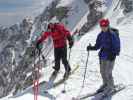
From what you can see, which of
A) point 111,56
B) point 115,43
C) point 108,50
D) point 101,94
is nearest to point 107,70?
point 111,56

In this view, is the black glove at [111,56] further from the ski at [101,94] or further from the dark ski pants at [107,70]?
the ski at [101,94]

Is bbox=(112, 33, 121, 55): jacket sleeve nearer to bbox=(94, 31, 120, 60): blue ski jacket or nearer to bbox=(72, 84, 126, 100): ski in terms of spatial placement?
bbox=(94, 31, 120, 60): blue ski jacket

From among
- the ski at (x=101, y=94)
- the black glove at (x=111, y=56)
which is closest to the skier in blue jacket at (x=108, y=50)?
the black glove at (x=111, y=56)

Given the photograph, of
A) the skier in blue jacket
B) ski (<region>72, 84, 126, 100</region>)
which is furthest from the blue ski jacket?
ski (<region>72, 84, 126, 100</region>)

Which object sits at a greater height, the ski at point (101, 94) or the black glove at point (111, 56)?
the black glove at point (111, 56)

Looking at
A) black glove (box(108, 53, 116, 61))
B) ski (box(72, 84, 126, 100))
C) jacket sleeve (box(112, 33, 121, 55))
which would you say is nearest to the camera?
jacket sleeve (box(112, 33, 121, 55))

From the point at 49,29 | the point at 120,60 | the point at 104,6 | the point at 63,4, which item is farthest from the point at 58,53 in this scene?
the point at 63,4

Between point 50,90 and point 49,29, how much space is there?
249 centimetres

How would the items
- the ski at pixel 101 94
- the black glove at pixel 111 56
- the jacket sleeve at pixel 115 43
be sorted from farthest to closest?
the ski at pixel 101 94, the black glove at pixel 111 56, the jacket sleeve at pixel 115 43

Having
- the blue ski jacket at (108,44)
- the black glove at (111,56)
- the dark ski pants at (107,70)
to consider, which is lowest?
the dark ski pants at (107,70)

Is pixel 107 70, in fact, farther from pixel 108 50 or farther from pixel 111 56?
pixel 108 50

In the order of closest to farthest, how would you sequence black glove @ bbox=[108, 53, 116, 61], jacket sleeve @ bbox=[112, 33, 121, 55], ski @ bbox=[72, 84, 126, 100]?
1. jacket sleeve @ bbox=[112, 33, 121, 55]
2. black glove @ bbox=[108, 53, 116, 61]
3. ski @ bbox=[72, 84, 126, 100]

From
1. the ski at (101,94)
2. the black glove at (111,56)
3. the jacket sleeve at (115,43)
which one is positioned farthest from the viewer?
the ski at (101,94)

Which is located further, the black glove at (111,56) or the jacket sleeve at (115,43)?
the black glove at (111,56)
